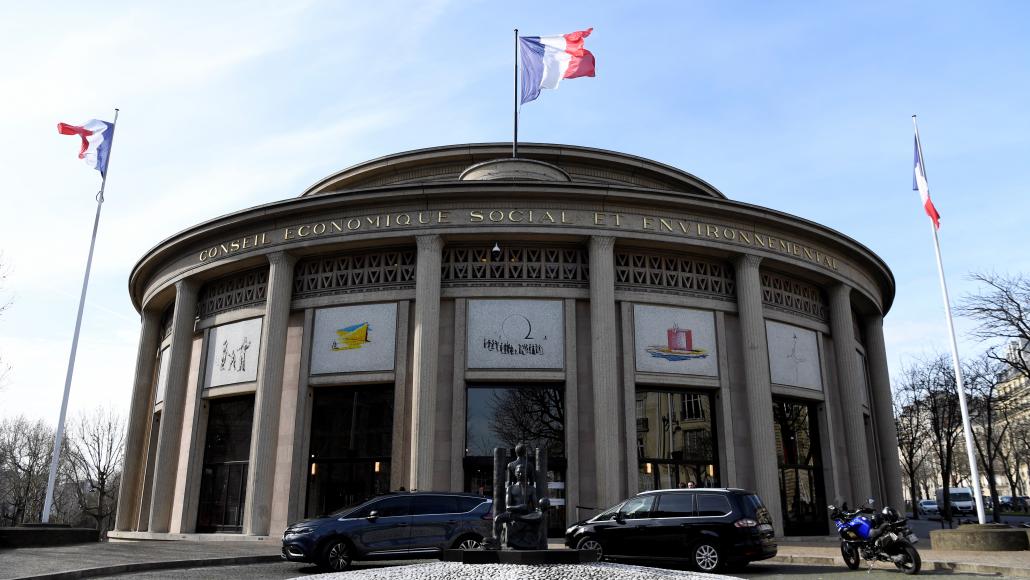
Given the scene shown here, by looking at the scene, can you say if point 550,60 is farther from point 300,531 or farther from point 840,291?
point 300,531

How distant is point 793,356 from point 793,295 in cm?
259

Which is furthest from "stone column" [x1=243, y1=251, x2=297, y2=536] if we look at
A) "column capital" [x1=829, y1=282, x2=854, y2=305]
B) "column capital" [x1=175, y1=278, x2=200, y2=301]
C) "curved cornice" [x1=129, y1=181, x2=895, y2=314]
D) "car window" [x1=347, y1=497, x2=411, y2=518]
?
"column capital" [x1=829, y1=282, x2=854, y2=305]

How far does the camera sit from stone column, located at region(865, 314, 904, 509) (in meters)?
30.3

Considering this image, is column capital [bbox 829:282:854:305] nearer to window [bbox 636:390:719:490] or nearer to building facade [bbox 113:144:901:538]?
building facade [bbox 113:144:901:538]

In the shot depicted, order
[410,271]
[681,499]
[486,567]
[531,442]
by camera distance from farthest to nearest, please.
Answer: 1. [410,271]
2. [531,442]
3. [681,499]
4. [486,567]

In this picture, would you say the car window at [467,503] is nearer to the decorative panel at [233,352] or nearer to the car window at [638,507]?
the car window at [638,507]

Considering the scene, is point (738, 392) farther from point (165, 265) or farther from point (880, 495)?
point (165, 265)

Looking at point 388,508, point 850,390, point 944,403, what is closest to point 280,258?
point 388,508

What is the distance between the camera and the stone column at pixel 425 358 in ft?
72.0

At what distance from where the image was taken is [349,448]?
78.4 feet

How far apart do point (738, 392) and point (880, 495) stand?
1023 centimetres

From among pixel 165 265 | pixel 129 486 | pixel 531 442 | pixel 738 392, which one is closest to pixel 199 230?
pixel 165 265

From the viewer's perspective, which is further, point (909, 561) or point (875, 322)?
point (875, 322)

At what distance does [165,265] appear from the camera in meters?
30.1
